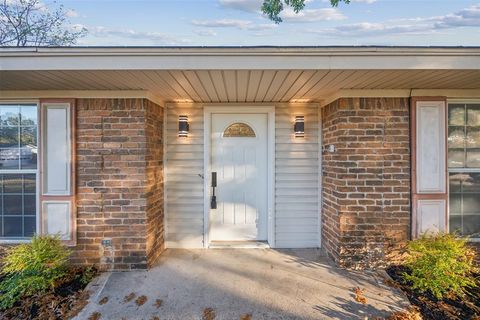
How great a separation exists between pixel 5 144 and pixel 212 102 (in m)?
2.79

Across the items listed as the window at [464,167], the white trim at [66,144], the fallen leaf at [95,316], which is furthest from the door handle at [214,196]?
the window at [464,167]

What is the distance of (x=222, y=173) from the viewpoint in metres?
4.18

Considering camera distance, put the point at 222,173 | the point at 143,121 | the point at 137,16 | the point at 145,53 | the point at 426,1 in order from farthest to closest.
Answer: the point at 137,16 → the point at 426,1 → the point at 222,173 → the point at 143,121 → the point at 145,53

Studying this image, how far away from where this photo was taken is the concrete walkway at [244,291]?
2529mm

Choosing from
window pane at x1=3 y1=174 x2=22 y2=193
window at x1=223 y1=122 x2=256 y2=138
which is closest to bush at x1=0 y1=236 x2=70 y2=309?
window pane at x1=3 y1=174 x2=22 y2=193

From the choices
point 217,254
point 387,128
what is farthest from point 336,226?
point 217,254

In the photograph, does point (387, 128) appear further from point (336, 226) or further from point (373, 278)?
point (373, 278)

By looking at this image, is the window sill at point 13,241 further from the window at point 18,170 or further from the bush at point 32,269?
the bush at point 32,269

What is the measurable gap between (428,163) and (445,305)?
162 centimetres

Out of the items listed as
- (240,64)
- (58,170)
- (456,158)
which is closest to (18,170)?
(58,170)

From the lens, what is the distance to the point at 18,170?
351 cm

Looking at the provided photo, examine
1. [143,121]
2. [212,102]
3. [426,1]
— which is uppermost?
[426,1]

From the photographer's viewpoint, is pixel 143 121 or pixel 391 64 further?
pixel 143 121

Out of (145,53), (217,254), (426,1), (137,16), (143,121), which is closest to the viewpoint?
(145,53)
